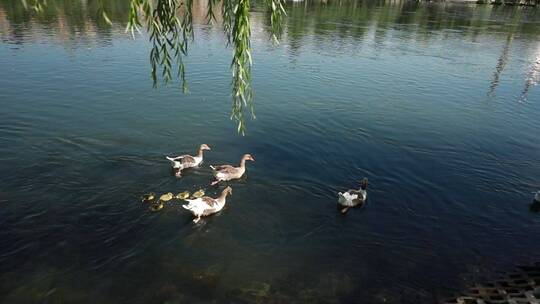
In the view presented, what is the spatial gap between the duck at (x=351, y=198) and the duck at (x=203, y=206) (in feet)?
16.1

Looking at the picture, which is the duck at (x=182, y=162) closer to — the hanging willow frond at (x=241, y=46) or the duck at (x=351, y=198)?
the duck at (x=351, y=198)

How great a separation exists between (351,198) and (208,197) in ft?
19.2

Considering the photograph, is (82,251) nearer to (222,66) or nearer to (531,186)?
(531,186)

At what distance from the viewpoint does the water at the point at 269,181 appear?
12.6 meters

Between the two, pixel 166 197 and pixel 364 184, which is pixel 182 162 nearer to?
pixel 166 197

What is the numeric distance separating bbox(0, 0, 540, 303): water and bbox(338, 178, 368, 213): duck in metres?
0.41

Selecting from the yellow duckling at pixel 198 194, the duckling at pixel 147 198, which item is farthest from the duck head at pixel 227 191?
the duckling at pixel 147 198

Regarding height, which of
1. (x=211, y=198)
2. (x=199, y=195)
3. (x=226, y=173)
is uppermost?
(x=226, y=173)

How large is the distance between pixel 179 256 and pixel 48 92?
21.8 metres

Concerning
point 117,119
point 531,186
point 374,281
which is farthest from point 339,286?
point 117,119

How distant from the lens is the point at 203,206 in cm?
1520

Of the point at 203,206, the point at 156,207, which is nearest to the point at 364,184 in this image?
the point at 203,206

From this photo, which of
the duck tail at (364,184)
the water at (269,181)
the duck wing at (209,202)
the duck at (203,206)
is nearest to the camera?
the water at (269,181)

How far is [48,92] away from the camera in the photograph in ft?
94.3
